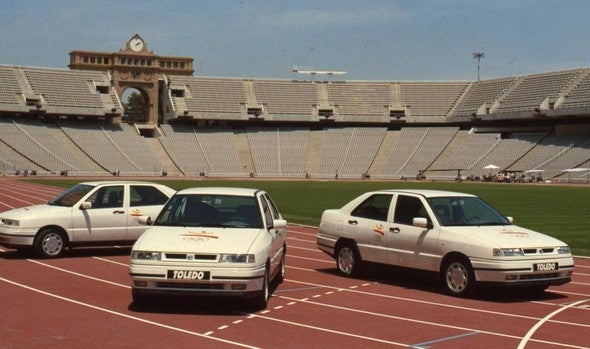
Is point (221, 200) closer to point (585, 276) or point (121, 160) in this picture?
point (585, 276)

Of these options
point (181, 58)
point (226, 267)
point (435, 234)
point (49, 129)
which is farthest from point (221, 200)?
point (181, 58)

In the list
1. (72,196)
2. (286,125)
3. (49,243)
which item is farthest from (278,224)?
(286,125)

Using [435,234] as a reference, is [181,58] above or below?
above

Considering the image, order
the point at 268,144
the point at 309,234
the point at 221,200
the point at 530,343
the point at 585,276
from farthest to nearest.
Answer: the point at 268,144 < the point at 309,234 < the point at 585,276 < the point at 221,200 < the point at 530,343

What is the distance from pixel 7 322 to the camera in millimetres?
9219

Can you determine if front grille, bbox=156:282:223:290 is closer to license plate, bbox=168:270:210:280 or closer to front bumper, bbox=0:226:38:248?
license plate, bbox=168:270:210:280

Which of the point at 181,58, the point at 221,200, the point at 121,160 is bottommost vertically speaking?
the point at 221,200

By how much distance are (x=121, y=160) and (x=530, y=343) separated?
239 ft

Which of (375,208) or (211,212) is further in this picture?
(375,208)

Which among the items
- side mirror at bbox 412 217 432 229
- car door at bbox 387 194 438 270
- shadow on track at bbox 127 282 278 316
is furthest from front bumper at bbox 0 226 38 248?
side mirror at bbox 412 217 432 229

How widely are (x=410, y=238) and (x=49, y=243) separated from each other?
7.20 meters

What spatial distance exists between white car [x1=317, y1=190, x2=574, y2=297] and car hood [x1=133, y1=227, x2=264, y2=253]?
2.87 meters

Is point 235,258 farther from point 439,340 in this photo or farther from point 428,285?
point 428,285

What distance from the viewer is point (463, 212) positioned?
42.4 ft
